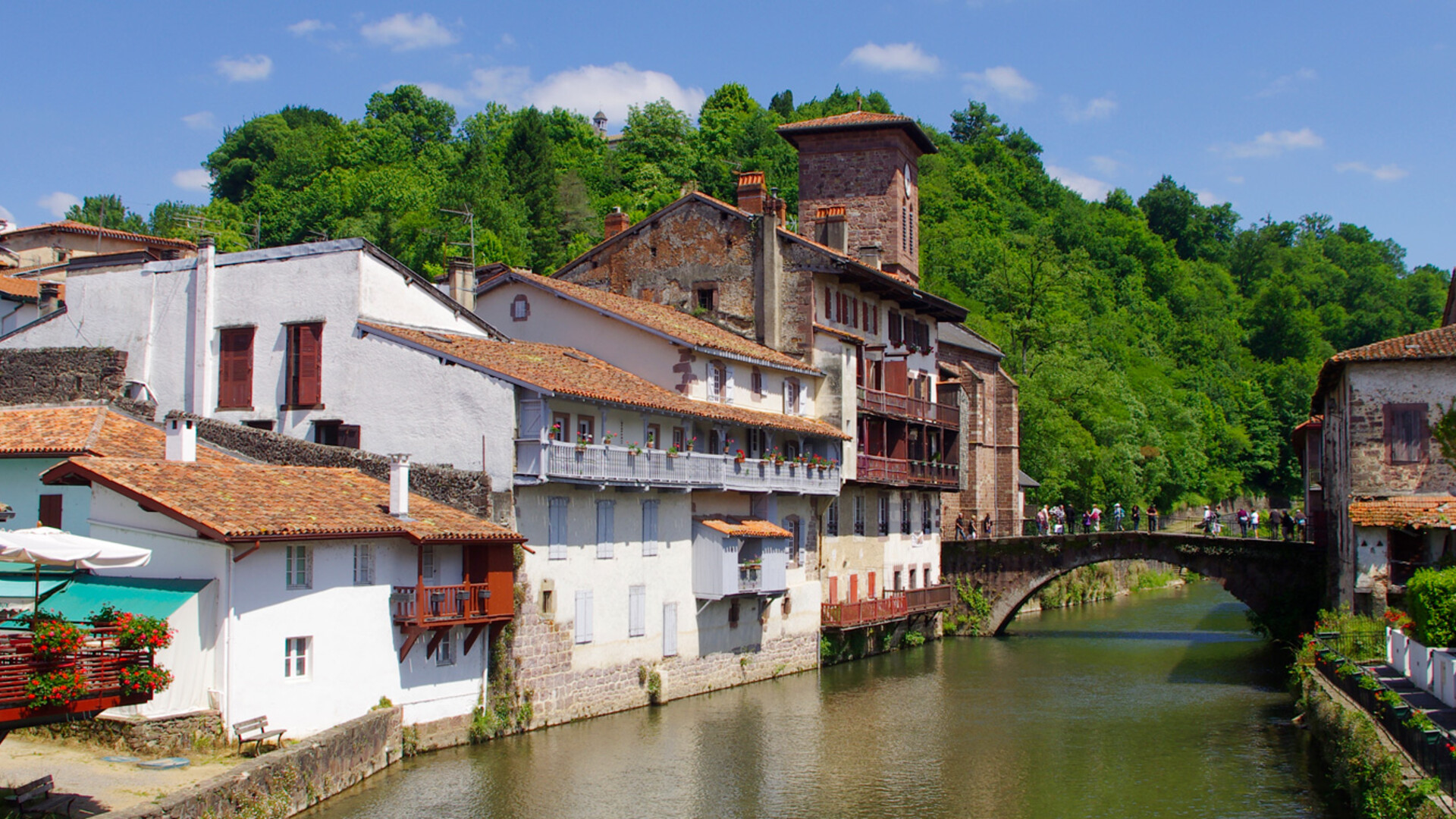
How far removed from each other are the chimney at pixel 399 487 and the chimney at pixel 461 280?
11443 mm

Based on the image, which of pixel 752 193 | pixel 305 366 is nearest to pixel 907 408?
pixel 752 193

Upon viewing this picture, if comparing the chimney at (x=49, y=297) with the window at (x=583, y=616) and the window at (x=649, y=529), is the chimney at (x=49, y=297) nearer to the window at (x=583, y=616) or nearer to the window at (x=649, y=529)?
the window at (x=649, y=529)

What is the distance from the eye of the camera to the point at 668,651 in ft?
122

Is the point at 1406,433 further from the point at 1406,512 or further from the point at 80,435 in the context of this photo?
the point at 80,435

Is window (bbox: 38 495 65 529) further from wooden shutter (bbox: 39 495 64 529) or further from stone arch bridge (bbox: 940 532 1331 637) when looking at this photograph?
stone arch bridge (bbox: 940 532 1331 637)

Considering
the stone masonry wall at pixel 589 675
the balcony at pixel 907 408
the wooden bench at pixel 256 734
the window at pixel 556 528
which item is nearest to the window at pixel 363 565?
the wooden bench at pixel 256 734

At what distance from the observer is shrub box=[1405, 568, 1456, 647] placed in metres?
26.9

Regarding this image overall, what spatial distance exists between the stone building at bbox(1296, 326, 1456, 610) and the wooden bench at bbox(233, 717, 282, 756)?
86.2ft

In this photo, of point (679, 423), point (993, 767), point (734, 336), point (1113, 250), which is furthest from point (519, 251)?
point (1113, 250)

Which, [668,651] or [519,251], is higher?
[519,251]

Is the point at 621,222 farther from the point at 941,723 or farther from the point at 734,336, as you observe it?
the point at 941,723

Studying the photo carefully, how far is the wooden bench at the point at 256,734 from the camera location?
81.3 ft

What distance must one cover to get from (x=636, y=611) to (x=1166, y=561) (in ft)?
82.7

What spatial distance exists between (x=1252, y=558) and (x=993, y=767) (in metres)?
23.0
